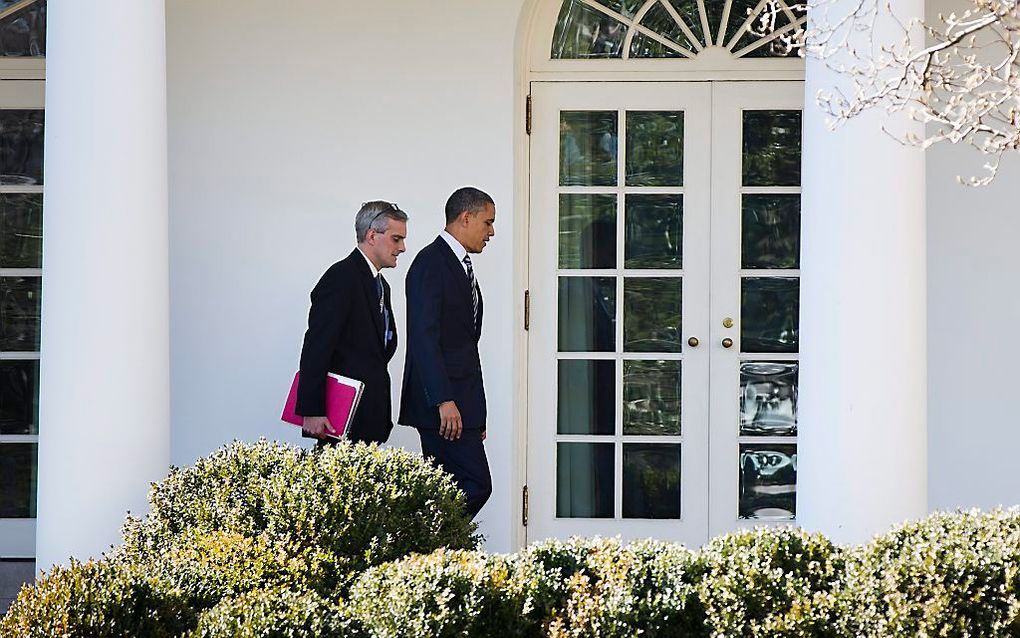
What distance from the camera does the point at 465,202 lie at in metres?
6.47

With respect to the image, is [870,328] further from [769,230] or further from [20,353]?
[20,353]

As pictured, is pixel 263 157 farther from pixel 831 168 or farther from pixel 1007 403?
pixel 1007 403

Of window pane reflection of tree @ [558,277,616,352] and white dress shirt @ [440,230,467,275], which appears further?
window pane reflection of tree @ [558,277,616,352]

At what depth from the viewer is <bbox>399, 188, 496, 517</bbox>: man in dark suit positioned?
20.7 ft

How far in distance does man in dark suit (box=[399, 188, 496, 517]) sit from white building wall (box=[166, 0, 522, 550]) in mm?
911

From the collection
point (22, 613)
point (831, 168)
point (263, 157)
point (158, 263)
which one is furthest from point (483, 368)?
point (22, 613)

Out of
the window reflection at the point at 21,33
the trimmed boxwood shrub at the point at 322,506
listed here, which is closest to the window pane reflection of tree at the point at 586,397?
the trimmed boxwood shrub at the point at 322,506

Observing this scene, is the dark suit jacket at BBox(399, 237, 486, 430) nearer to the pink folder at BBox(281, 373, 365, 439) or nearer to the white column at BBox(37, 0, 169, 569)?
the pink folder at BBox(281, 373, 365, 439)

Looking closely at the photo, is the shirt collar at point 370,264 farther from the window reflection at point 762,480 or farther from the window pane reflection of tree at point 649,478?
the window reflection at point 762,480

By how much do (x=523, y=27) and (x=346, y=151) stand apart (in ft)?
4.05

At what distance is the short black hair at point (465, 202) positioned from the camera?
6469mm

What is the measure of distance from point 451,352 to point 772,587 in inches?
109

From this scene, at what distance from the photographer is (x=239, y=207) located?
7438mm

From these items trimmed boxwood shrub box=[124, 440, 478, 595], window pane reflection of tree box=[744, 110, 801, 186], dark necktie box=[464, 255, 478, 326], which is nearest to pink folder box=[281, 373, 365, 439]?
dark necktie box=[464, 255, 478, 326]
